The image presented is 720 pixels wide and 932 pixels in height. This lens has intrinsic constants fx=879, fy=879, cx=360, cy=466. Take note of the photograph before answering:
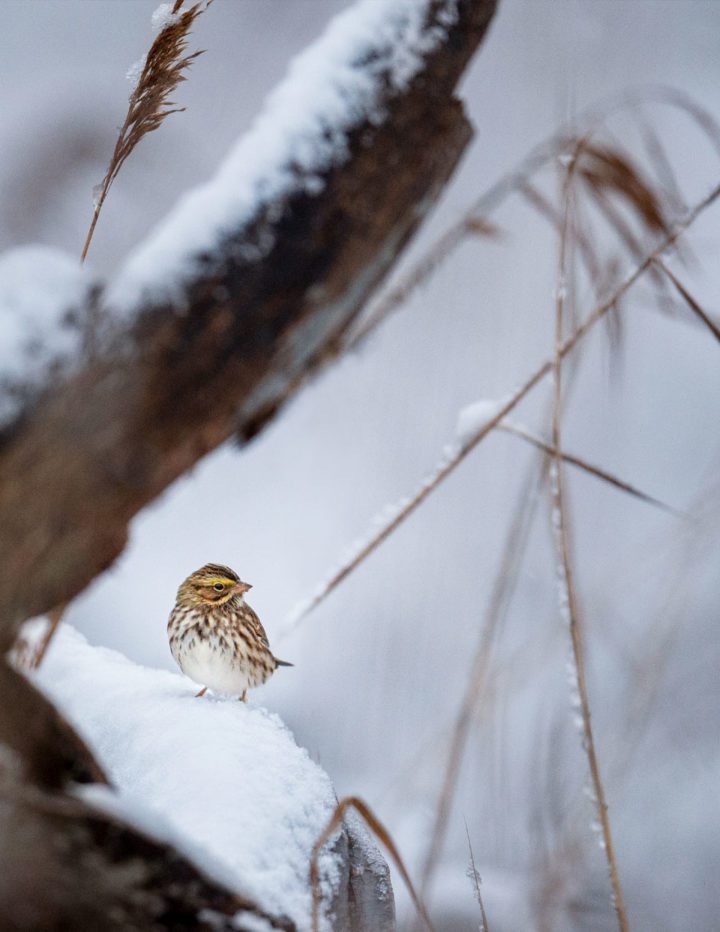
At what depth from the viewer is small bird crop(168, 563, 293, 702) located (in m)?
1.26

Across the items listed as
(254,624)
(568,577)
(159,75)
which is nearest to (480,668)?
(568,577)

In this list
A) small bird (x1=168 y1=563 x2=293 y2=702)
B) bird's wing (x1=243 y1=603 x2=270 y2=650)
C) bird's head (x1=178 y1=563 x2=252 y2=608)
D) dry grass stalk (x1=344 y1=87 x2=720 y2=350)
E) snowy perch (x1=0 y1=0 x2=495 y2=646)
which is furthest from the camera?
bird's wing (x1=243 y1=603 x2=270 y2=650)

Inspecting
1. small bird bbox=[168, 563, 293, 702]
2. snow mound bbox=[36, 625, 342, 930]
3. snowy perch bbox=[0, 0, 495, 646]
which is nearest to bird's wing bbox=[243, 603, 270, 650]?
small bird bbox=[168, 563, 293, 702]

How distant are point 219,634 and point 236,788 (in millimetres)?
691

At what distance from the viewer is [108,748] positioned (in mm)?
748

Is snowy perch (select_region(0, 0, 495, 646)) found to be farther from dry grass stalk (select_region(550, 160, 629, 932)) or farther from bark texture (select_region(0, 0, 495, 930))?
dry grass stalk (select_region(550, 160, 629, 932))

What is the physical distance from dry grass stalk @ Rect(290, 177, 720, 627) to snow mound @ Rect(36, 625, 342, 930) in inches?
6.8

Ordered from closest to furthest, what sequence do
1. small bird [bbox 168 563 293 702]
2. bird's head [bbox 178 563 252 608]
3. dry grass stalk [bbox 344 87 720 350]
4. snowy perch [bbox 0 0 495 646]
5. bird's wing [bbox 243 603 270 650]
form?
snowy perch [bbox 0 0 495 646] → dry grass stalk [bbox 344 87 720 350] → small bird [bbox 168 563 293 702] → bird's head [bbox 178 563 252 608] → bird's wing [bbox 243 603 270 650]

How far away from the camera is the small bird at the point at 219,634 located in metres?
1.26

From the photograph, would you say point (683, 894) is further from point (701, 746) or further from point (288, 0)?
point (288, 0)

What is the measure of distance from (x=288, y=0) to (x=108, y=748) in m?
1.62

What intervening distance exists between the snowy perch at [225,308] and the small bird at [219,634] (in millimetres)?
878

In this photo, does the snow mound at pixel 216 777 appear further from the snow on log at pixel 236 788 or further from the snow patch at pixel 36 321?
the snow patch at pixel 36 321

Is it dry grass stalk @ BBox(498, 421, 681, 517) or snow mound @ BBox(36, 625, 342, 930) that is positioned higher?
dry grass stalk @ BBox(498, 421, 681, 517)
